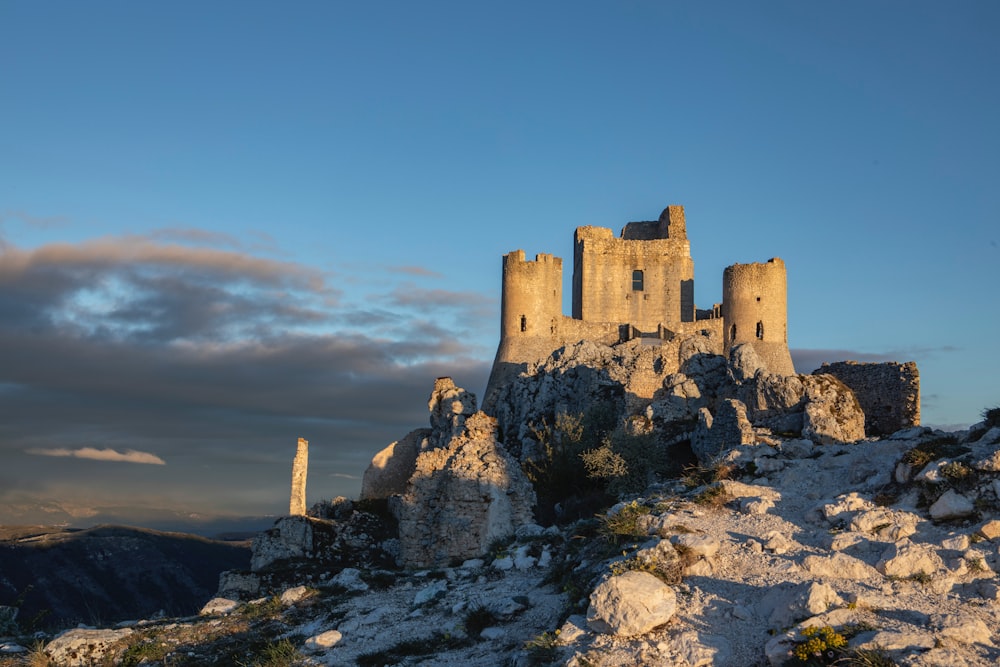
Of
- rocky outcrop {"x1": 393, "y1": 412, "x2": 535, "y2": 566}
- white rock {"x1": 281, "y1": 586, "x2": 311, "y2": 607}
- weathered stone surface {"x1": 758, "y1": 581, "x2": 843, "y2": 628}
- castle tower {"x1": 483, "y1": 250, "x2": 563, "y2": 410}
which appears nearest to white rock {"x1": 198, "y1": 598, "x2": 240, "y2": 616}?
white rock {"x1": 281, "y1": 586, "x2": 311, "y2": 607}

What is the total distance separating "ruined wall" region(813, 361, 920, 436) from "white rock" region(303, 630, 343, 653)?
19917 millimetres

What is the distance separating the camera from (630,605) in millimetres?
8906

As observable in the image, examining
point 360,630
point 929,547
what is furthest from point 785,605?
point 360,630

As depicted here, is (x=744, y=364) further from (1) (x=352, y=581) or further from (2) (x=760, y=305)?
(1) (x=352, y=581)

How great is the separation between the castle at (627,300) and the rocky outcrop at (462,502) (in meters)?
19.1

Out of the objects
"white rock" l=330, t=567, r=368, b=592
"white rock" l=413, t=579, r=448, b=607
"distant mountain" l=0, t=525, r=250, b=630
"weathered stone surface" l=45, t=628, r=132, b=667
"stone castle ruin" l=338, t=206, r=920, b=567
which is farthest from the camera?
"distant mountain" l=0, t=525, r=250, b=630

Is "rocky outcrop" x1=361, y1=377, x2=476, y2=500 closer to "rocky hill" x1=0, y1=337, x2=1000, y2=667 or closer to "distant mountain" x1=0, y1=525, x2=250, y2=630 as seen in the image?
"distant mountain" x1=0, y1=525, x2=250, y2=630

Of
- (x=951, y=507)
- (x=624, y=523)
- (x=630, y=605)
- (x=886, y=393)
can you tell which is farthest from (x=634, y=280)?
(x=630, y=605)

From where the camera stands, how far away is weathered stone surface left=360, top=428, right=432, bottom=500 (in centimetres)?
3462

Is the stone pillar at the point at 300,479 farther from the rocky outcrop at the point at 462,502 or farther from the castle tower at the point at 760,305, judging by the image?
the castle tower at the point at 760,305

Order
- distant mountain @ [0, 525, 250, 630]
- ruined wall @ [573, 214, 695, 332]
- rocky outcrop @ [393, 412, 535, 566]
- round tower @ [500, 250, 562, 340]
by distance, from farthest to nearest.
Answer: ruined wall @ [573, 214, 695, 332], round tower @ [500, 250, 562, 340], distant mountain @ [0, 525, 250, 630], rocky outcrop @ [393, 412, 535, 566]

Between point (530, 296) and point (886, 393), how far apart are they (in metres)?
19.7

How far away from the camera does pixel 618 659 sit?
27.7ft

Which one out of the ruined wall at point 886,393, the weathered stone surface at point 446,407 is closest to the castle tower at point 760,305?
the ruined wall at point 886,393
